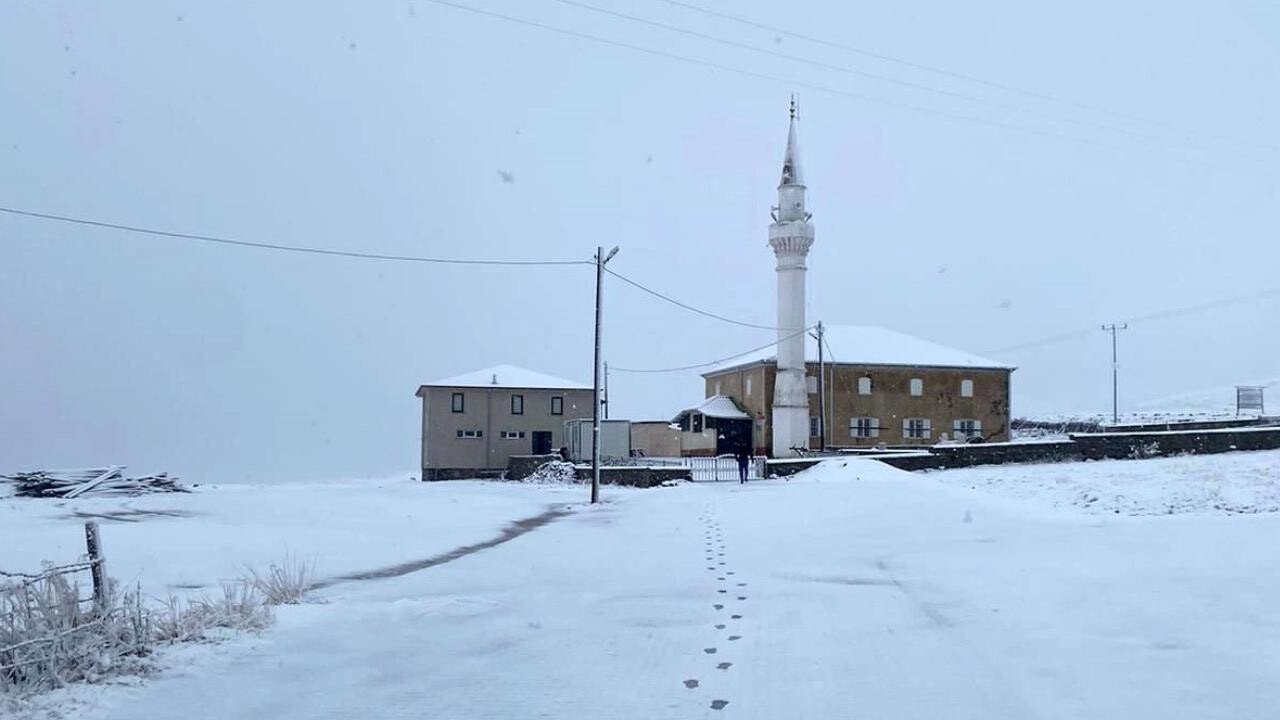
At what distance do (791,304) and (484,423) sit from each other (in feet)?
60.9

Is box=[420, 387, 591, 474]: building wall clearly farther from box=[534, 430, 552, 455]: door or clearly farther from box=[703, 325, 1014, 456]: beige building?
box=[703, 325, 1014, 456]: beige building

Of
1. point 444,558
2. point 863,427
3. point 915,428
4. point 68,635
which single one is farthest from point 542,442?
point 68,635

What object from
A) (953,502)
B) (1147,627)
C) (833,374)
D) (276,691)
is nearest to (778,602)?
(1147,627)

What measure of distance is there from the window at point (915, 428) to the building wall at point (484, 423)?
63.3ft

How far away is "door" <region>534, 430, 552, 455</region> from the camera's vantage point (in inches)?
2459

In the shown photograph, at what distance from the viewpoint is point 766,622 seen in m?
11.2

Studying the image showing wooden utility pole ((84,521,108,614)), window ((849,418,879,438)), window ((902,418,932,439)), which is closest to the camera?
wooden utility pole ((84,521,108,614))

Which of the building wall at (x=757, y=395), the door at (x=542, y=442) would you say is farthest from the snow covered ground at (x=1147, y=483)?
the door at (x=542, y=442)

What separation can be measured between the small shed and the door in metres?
8.78

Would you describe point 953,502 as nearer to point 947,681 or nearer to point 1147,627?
point 1147,627

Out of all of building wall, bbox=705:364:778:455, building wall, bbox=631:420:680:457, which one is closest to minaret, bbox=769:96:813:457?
building wall, bbox=705:364:778:455

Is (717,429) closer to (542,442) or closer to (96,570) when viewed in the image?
(542,442)

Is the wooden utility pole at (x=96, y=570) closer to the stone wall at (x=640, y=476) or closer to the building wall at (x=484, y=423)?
the stone wall at (x=640, y=476)

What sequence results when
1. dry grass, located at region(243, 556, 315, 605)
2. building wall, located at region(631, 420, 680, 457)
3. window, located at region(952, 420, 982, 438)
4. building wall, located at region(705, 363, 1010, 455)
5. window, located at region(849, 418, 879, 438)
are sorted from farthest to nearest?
building wall, located at region(631, 420, 680, 457), window, located at region(952, 420, 982, 438), window, located at region(849, 418, 879, 438), building wall, located at region(705, 363, 1010, 455), dry grass, located at region(243, 556, 315, 605)
